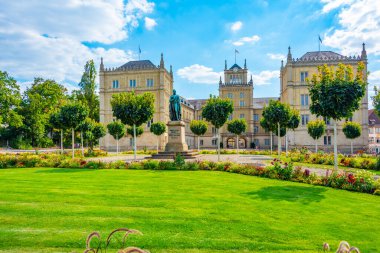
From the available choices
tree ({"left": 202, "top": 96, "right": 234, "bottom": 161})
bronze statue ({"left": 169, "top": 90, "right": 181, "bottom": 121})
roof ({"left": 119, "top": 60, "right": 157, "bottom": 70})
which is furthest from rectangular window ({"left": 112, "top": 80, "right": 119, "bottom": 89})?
tree ({"left": 202, "top": 96, "right": 234, "bottom": 161})

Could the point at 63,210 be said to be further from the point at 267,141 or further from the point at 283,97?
the point at 267,141

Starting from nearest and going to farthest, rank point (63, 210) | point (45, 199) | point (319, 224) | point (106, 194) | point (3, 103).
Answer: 1. point (319, 224)
2. point (63, 210)
3. point (45, 199)
4. point (106, 194)
5. point (3, 103)

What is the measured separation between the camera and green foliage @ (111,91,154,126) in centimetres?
2703

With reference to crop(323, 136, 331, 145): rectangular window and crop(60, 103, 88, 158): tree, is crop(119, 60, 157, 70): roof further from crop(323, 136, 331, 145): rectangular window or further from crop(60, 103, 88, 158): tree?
crop(323, 136, 331, 145): rectangular window

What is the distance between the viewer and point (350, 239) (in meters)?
6.27

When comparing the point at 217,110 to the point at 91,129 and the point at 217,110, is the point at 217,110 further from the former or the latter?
the point at 91,129

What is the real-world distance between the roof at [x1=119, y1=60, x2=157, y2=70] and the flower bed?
→ 42302mm

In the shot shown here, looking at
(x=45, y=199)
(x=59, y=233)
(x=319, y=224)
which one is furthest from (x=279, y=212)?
(x=45, y=199)

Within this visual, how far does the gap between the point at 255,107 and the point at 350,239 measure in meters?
76.1

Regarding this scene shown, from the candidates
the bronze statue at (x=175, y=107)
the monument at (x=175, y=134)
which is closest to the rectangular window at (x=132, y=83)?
the bronze statue at (x=175, y=107)

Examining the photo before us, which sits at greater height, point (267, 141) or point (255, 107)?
point (255, 107)

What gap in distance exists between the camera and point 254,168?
16.8 metres

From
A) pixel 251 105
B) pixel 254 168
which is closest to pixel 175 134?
pixel 254 168

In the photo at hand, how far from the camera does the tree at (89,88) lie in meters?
66.9
